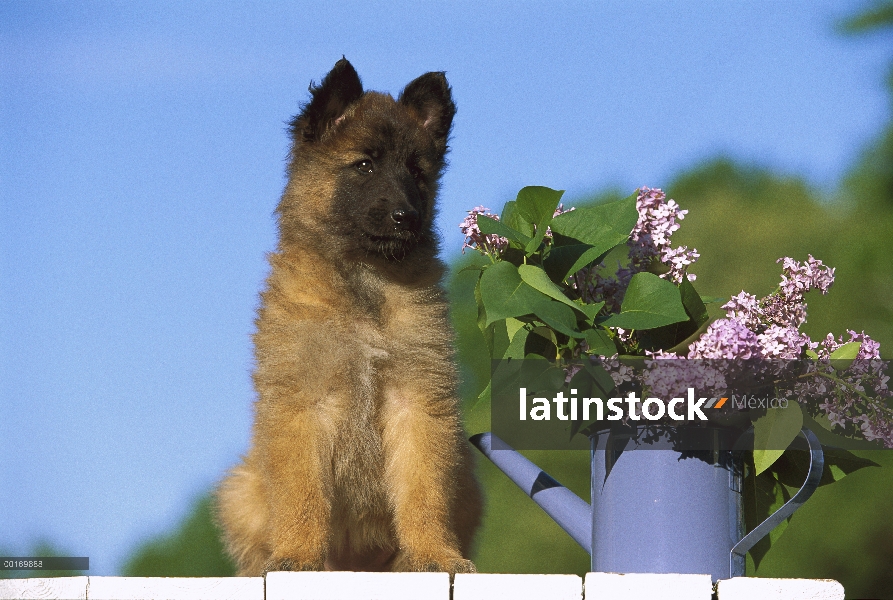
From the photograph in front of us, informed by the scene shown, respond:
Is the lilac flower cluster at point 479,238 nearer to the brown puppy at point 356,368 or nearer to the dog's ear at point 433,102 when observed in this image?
the brown puppy at point 356,368

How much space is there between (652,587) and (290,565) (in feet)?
3.58

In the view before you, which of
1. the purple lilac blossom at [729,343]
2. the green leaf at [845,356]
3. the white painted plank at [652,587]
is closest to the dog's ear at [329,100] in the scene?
the purple lilac blossom at [729,343]

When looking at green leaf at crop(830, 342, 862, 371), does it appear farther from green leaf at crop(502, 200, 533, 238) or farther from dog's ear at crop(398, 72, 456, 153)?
dog's ear at crop(398, 72, 456, 153)

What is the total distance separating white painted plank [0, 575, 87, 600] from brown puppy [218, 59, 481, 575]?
0.60 metres

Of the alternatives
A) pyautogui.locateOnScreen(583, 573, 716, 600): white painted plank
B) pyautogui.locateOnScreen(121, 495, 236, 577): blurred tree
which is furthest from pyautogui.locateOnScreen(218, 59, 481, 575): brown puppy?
pyautogui.locateOnScreen(121, 495, 236, 577): blurred tree

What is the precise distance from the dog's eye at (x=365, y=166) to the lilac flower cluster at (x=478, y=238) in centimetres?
62

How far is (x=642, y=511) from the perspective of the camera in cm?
254

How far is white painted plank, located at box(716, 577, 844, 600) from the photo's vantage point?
2.21 meters

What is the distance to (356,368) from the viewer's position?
3088mm

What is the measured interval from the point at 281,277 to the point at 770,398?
158 cm

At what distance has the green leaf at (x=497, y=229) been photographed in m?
2.65

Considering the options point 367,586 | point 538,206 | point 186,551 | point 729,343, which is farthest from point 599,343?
point 186,551

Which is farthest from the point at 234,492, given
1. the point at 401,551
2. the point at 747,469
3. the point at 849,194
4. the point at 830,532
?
the point at 849,194

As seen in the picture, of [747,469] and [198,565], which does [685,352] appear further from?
[198,565]
